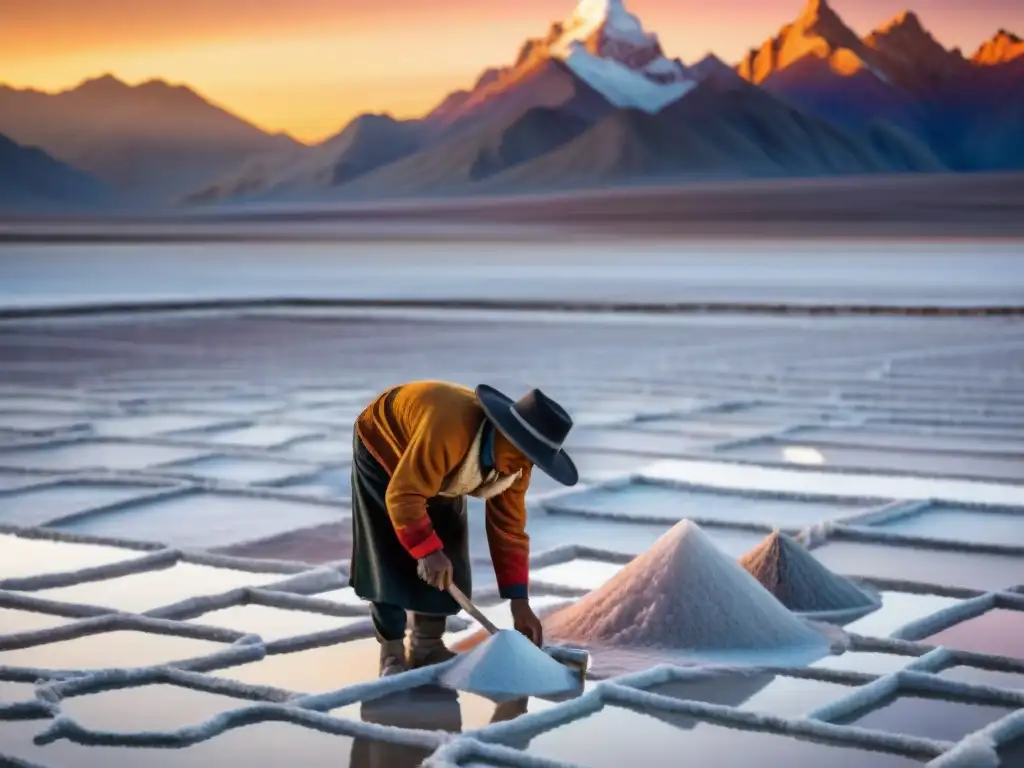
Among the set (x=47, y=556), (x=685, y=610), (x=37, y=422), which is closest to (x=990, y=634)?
(x=685, y=610)

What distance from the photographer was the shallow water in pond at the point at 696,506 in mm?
4105

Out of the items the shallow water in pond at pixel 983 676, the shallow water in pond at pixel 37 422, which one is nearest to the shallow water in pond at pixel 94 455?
the shallow water in pond at pixel 37 422

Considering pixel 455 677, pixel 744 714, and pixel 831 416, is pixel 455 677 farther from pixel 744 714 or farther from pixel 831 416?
pixel 831 416

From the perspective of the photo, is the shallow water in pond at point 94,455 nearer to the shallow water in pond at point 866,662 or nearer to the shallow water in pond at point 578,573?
the shallow water in pond at point 578,573

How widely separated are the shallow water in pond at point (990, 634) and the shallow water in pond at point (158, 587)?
1214 millimetres

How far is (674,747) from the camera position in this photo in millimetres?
2291

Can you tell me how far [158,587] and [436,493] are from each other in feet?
3.27

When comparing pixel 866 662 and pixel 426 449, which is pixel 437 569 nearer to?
pixel 426 449

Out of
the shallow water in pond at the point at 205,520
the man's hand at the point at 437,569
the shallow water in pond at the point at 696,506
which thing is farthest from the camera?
the shallow water in pond at the point at 696,506

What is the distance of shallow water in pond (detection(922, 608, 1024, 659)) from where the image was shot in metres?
2.86

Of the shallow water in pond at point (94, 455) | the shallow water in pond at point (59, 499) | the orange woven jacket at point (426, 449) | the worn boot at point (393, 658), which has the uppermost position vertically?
the orange woven jacket at point (426, 449)

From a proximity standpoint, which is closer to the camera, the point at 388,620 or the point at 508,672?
the point at 508,672

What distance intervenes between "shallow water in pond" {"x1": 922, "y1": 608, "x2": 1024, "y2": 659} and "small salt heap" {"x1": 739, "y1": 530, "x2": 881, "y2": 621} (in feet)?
0.58

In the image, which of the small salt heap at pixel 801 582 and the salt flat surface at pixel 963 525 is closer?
the small salt heap at pixel 801 582
